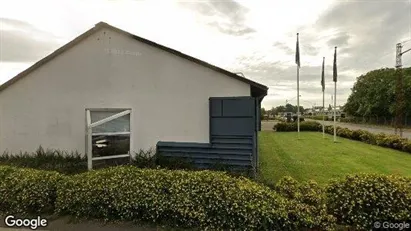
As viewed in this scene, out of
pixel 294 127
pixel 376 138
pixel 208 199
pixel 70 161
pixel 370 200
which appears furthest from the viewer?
pixel 294 127

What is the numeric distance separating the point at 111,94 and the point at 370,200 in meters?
7.01

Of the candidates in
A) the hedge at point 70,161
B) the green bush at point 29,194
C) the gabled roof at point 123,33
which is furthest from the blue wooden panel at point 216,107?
the green bush at point 29,194

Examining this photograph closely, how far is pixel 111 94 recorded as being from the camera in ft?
25.4

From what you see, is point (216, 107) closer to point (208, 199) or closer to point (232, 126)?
point (232, 126)

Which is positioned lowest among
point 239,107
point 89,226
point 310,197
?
point 89,226

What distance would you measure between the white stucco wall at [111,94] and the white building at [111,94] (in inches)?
1.1

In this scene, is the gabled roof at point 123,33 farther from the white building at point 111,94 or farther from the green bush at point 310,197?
the green bush at point 310,197

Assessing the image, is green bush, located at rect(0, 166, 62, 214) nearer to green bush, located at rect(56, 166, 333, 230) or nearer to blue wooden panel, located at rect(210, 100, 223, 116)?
green bush, located at rect(56, 166, 333, 230)

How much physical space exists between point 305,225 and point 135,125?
5.43 meters

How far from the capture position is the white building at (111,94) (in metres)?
7.36

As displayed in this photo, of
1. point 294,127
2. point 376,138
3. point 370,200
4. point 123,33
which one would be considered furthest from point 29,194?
point 294,127

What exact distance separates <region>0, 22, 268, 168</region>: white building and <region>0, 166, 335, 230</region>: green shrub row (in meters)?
2.63

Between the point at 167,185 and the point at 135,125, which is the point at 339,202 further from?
the point at 135,125

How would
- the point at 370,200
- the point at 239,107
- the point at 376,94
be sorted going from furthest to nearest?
the point at 376,94, the point at 239,107, the point at 370,200
